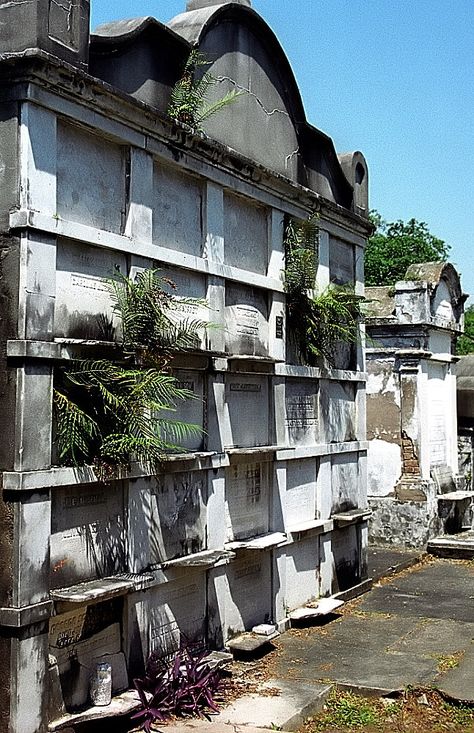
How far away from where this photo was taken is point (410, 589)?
34.0 ft

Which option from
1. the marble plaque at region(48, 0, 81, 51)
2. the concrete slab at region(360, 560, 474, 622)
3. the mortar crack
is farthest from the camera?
the concrete slab at region(360, 560, 474, 622)

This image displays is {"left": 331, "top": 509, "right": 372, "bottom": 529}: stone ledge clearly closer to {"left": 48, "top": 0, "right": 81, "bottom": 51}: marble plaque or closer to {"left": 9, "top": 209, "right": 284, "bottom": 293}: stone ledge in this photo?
{"left": 9, "top": 209, "right": 284, "bottom": 293}: stone ledge

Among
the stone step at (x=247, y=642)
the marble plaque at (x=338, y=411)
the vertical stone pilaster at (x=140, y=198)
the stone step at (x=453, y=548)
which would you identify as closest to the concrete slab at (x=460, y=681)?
the stone step at (x=247, y=642)

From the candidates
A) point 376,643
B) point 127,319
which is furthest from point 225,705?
point 127,319

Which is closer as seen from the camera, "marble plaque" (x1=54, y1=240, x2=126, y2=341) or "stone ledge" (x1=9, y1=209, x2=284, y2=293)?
"stone ledge" (x1=9, y1=209, x2=284, y2=293)

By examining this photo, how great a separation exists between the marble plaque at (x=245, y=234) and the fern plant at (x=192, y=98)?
0.85 meters

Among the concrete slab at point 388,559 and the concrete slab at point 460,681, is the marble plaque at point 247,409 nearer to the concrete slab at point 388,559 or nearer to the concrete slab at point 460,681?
the concrete slab at point 460,681

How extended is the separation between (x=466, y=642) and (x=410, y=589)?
2.39 metres

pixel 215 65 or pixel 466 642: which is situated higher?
pixel 215 65

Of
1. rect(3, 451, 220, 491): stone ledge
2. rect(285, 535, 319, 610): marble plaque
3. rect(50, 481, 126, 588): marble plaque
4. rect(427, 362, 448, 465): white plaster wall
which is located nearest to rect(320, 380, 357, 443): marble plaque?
rect(285, 535, 319, 610): marble plaque

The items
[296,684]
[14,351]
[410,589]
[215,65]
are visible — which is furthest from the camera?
[410,589]

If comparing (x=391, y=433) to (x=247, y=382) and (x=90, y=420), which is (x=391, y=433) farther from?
(x=90, y=420)

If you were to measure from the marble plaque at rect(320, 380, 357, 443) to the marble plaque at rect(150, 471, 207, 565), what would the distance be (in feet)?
8.65

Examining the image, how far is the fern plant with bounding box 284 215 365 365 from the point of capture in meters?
8.59
